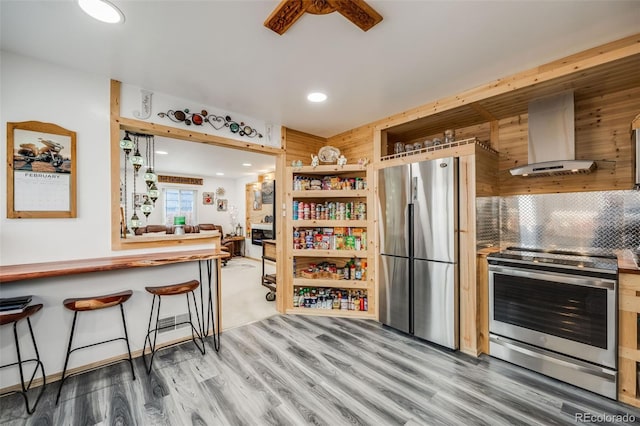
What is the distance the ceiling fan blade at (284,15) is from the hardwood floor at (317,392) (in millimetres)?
2453

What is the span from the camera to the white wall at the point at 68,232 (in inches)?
75.7

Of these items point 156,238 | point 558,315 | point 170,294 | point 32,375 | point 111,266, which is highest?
point 156,238

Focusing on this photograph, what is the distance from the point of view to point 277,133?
3.45 m

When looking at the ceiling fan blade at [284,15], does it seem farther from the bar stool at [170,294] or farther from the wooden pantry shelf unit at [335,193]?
the bar stool at [170,294]

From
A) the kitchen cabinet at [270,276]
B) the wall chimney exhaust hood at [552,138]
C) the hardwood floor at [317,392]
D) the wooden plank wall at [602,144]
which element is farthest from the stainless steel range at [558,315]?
the kitchen cabinet at [270,276]

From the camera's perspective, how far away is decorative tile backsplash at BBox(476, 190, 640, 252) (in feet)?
7.16

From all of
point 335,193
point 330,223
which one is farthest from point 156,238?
point 335,193

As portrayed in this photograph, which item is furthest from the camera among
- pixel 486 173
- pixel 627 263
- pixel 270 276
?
pixel 270 276

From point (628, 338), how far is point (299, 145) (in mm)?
3576

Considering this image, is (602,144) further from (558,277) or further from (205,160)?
(205,160)

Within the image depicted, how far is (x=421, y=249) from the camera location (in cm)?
266

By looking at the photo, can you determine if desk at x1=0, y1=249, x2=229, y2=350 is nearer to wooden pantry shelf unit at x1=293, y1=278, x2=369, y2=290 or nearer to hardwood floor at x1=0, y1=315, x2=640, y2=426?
hardwood floor at x1=0, y1=315, x2=640, y2=426

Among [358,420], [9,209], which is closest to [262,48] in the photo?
[9,209]

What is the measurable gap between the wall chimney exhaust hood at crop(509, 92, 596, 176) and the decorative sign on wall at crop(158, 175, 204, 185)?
7885 mm
